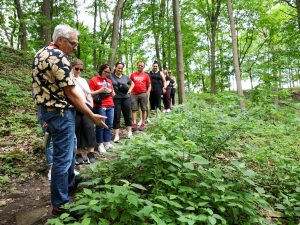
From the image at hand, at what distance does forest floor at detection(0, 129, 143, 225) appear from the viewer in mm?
3449

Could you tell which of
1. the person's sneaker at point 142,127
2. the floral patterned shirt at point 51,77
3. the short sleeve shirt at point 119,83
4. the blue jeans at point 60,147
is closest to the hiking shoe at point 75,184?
the blue jeans at point 60,147

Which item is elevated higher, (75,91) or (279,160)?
(75,91)

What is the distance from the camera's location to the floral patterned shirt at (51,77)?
2.97m

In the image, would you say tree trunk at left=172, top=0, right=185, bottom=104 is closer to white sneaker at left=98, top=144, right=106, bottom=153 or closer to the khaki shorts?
the khaki shorts

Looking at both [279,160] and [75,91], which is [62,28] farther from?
[279,160]

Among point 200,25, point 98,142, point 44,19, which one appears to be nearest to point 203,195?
point 98,142

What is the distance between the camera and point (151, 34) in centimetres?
2048

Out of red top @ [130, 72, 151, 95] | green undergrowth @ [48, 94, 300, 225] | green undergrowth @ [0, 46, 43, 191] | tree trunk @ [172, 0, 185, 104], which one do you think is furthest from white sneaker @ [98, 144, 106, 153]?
tree trunk @ [172, 0, 185, 104]

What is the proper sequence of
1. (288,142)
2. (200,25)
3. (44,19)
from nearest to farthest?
(288,142), (44,19), (200,25)

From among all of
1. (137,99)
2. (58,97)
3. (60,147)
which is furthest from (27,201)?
(137,99)

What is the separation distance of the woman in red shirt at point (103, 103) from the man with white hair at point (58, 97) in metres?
2.61

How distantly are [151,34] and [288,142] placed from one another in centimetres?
1557

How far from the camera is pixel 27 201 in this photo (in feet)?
13.6

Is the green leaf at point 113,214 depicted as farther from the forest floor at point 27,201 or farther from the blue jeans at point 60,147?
the forest floor at point 27,201
